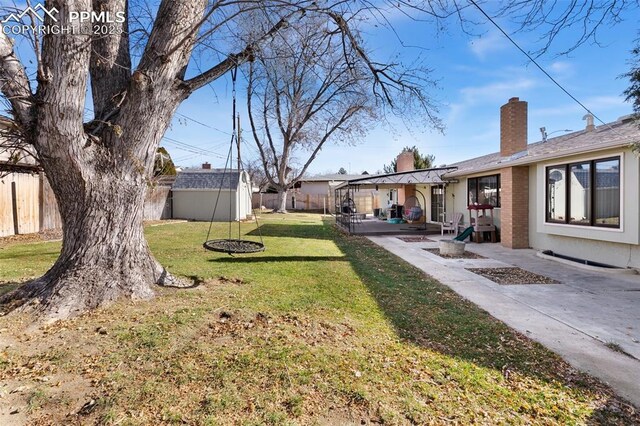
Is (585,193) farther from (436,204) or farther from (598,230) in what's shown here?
(436,204)

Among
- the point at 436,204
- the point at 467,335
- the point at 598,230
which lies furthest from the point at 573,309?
the point at 436,204

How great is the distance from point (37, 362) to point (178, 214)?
19775 mm

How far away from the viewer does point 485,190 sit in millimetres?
12984

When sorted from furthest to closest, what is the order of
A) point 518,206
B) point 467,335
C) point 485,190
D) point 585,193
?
point 485,190 → point 518,206 → point 585,193 → point 467,335

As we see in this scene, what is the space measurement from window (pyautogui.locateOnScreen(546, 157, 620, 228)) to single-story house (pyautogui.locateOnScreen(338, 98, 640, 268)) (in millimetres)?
15

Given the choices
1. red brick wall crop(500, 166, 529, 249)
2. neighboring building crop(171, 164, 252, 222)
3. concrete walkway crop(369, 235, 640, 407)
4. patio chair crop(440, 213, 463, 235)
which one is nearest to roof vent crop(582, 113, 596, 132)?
red brick wall crop(500, 166, 529, 249)

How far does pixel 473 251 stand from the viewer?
10.3 meters

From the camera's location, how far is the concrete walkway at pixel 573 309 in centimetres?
339

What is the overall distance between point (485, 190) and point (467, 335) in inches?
402

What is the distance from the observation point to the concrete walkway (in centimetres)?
339

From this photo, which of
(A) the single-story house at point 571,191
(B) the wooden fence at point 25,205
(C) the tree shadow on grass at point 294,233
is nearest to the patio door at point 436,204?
(A) the single-story house at point 571,191

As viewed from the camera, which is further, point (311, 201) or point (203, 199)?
point (311, 201)

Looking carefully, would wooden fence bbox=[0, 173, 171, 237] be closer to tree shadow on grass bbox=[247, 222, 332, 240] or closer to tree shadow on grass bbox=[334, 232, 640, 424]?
tree shadow on grass bbox=[247, 222, 332, 240]

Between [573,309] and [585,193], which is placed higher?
[585,193]
